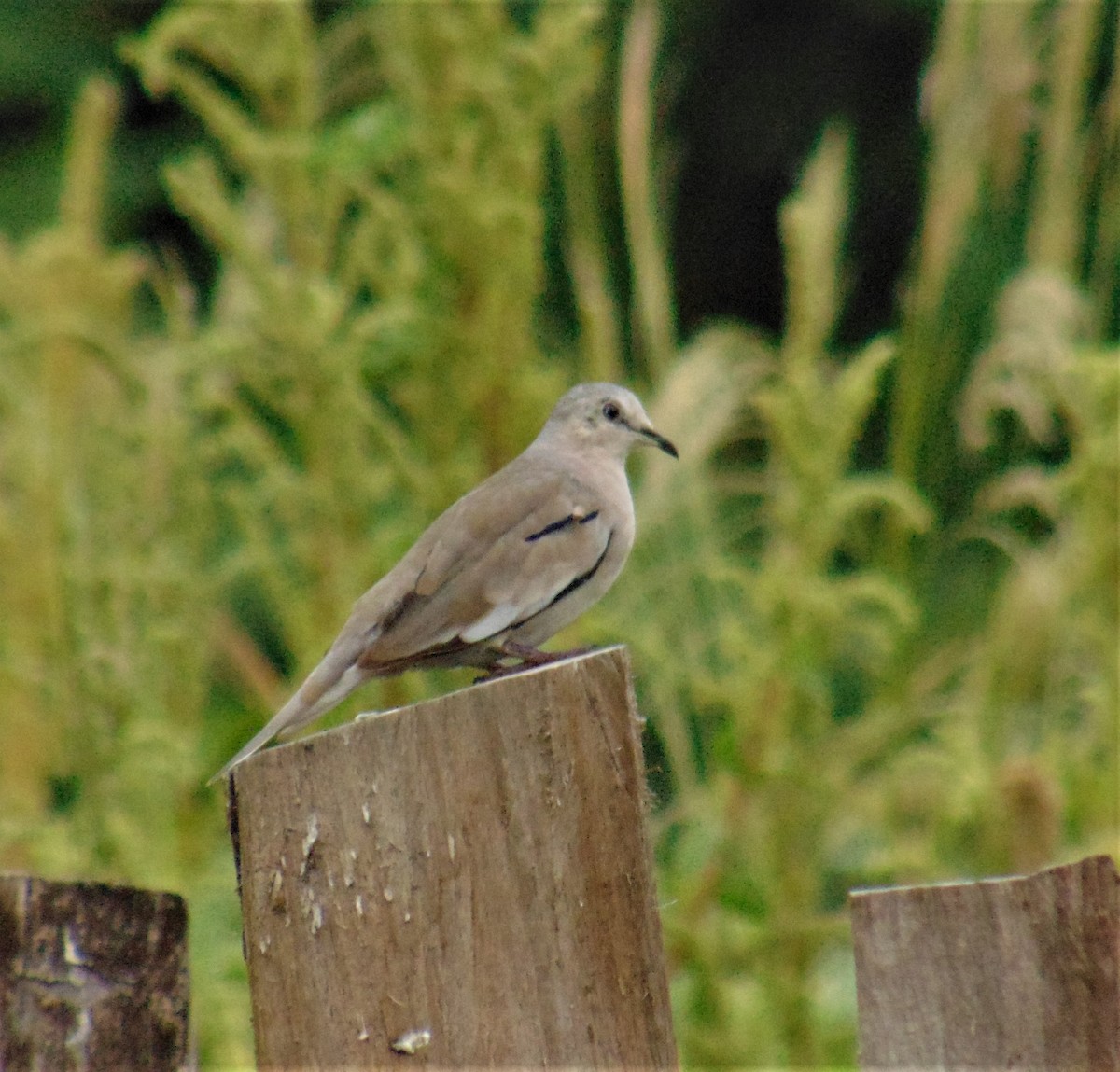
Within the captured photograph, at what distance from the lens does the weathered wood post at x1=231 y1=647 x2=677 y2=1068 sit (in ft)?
5.02

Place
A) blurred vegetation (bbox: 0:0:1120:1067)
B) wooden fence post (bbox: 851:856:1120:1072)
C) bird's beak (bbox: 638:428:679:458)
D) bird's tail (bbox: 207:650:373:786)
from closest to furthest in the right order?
wooden fence post (bbox: 851:856:1120:1072), bird's tail (bbox: 207:650:373:786), bird's beak (bbox: 638:428:679:458), blurred vegetation (bbox: 0:0:1120:1067)

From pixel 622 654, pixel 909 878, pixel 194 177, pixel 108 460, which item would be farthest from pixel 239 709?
pixel 622 654

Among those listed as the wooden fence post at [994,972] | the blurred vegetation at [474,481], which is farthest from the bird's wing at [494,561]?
the wooden fence post at [994,972]

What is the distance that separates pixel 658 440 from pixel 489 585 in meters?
0.81

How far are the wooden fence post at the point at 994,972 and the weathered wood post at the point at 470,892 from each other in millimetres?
204

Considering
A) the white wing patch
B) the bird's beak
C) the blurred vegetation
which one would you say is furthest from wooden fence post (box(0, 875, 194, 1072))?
the bird's beak

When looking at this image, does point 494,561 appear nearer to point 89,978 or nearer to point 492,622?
point 492,622

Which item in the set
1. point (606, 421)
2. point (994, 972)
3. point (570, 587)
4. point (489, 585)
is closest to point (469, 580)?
point (489, 585)

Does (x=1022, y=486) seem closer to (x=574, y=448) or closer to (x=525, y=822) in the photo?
(x=574, y=448)

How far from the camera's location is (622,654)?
5.29ft

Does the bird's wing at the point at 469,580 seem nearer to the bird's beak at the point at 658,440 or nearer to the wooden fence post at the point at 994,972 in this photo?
the bird's beak at the point at 658,440

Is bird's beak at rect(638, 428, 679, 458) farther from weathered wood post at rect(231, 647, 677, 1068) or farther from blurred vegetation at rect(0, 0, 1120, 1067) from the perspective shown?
weathered wood post at rect(231, 647, 677, 1068)

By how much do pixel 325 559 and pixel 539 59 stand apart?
113cm

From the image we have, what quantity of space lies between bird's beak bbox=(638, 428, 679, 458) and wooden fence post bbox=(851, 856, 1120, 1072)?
1720 mm
